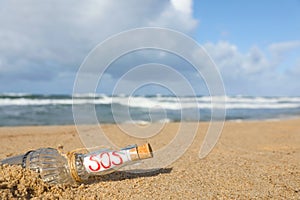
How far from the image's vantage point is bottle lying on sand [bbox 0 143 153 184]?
2.38 m

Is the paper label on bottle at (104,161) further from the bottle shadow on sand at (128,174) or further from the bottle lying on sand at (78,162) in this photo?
the bottle shadow on sand at (128,174)

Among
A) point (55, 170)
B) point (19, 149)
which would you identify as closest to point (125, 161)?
point (55, 170)

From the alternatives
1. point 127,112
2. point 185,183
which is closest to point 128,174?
point 185,183

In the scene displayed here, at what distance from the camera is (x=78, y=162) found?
2.41 metres

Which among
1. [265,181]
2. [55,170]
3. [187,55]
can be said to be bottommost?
[265,181]

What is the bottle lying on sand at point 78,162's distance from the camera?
93.9 inches

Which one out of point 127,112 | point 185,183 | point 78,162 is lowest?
point 185,183

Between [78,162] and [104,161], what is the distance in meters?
0.21

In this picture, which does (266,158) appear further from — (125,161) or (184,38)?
(125,161)

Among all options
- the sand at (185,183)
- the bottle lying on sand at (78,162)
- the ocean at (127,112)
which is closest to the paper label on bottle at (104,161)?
the bottle lying on sand at (78,162)

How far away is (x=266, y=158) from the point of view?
3.89 meters

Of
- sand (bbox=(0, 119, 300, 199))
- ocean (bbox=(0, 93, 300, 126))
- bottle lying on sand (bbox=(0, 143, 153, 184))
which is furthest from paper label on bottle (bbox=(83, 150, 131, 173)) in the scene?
ocean (bbox=(0, 93, 300, 126))

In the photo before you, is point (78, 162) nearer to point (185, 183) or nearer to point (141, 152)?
point (141, 152)

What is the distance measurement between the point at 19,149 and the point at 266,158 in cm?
346
